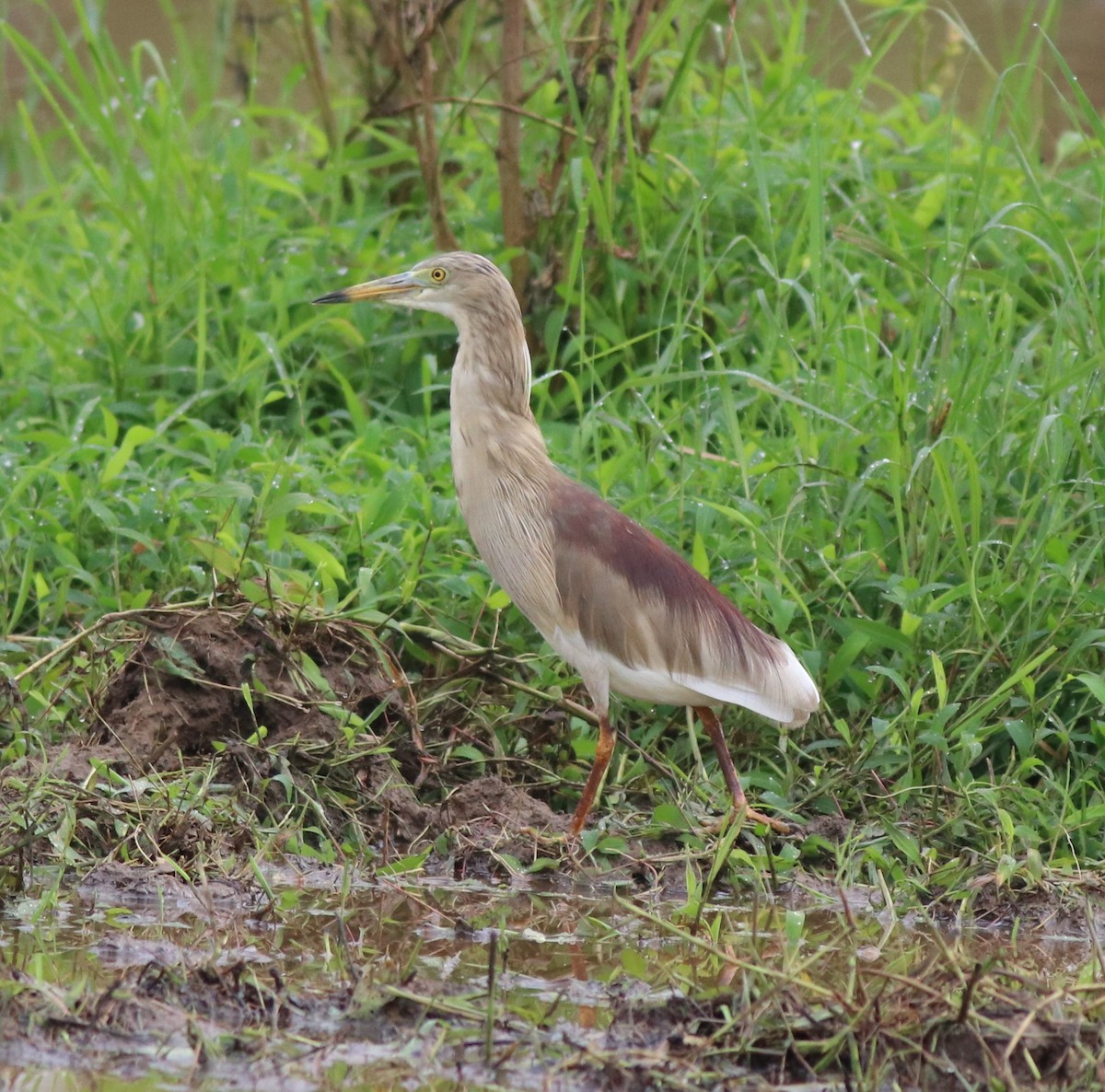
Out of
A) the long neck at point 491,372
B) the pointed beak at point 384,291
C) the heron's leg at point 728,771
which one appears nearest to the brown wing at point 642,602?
the heron's leg at point 728,771

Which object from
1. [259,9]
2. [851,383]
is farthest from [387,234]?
[259,9]

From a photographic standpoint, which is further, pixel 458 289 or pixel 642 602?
pixel 458 289

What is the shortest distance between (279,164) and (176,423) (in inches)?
67.4

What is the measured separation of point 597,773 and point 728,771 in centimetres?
33

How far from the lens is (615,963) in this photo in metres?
3.59

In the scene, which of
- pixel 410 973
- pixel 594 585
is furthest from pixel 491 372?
pixel 410 973

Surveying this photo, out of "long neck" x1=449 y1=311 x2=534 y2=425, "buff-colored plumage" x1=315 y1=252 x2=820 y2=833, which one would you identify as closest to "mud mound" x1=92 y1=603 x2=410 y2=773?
"buff-colored plumage" x1=315 y1=252 x2=820 y2=833

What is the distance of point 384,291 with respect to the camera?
16.1ft

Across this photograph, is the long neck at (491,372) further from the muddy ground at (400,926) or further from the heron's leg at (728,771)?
the heron's leg at (728,771)

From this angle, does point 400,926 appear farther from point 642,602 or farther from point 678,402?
point 678,402

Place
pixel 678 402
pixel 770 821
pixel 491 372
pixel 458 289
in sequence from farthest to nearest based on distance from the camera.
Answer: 1. pixel 678 402
2. pixel 458 289
3. pixel 491 372
4. pixel 770 821

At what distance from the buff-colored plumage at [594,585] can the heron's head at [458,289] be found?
0.20 feet

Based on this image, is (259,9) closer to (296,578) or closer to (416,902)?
(296,578)

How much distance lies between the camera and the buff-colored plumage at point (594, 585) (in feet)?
14.2
